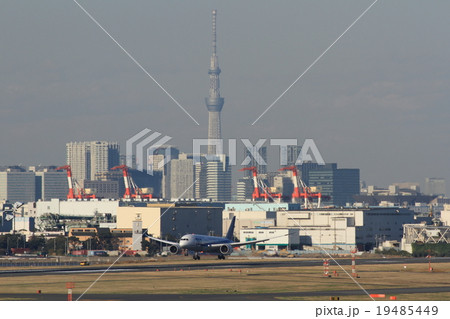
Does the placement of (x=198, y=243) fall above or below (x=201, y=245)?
above

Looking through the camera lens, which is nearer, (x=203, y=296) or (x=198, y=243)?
(x=203, y=296)

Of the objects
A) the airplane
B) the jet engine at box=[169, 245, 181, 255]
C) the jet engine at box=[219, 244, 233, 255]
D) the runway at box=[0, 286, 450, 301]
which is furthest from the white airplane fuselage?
the runway at box=[0, 286, 450, 301]

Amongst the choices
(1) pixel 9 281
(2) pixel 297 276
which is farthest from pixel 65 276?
(2) pixel 297 276

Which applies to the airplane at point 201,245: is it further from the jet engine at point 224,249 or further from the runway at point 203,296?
the runway at point 203,296

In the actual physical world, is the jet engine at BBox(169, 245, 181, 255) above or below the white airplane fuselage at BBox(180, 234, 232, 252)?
below

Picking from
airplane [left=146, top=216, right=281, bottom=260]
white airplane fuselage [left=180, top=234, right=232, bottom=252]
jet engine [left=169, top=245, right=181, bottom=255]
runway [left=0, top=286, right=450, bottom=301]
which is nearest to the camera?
runway [left=0, top=286, right=450, bottom=301]

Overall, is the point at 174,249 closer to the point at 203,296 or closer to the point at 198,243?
the point at 198,243

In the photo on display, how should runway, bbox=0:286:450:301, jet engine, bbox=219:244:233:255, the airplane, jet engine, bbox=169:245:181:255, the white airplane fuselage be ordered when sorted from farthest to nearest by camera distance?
1. jet engine, bbox=219:244:233:255
2. jet engine, bbox=169:245:181:255
3. the airplane
4. the white airplane fuselage
5. runway, bbox=0:286:450:301

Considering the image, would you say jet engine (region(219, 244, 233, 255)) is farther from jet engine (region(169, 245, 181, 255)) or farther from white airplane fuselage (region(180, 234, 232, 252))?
jet engine (region(169, 245, 181, 255))

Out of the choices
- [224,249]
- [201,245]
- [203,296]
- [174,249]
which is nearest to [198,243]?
[201,245]

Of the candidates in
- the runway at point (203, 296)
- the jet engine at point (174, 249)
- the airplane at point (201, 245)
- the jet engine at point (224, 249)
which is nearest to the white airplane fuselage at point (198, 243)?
the airplane at point (201, 245)

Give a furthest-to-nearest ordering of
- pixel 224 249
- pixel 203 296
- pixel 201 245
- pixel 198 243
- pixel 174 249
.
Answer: pixel 224 249 < pixel 174 249 < pixel 201 245 < pixel 198 243 < pixel 203 296
